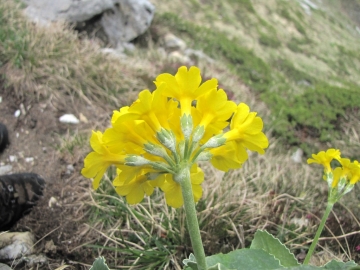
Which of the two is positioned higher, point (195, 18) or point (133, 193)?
point (133, 193)

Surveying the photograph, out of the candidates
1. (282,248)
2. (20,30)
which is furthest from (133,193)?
(20,30)

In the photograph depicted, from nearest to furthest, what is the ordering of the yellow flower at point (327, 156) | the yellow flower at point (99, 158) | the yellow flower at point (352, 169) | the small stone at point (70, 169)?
the yellow flower at point (99, 158), the yellow flower at point (352, 169), the yellow flower at point (327, 156), the small stone at point (70, 169)

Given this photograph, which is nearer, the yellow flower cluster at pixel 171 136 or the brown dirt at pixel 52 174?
the yellow flower cluster at pixel 171 136

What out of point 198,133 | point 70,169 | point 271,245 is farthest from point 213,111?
point 70,169

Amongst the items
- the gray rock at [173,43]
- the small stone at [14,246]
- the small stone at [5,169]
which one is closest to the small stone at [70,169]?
the small stone at [5,169]

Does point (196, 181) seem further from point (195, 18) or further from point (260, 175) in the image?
point (195, 18)

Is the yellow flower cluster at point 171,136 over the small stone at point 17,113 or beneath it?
over

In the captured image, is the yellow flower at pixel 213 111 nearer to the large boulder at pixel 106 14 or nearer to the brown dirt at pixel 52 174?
the brown dirt at pixel 52 174

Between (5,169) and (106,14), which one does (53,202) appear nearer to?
(5,169)
